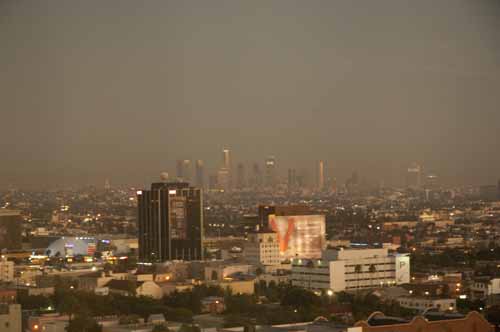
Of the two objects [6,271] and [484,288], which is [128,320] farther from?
[6,271]

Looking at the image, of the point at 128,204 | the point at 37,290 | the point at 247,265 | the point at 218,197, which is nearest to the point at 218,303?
the point at 37,290

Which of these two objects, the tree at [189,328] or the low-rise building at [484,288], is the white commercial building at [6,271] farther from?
the tree at [189,328]

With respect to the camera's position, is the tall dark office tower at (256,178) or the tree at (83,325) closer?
the tree at (83,325)

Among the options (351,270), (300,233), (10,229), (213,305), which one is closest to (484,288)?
(351,270)

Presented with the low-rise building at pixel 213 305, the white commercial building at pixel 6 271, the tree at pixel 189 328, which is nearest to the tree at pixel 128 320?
the tree at pixel 189 328

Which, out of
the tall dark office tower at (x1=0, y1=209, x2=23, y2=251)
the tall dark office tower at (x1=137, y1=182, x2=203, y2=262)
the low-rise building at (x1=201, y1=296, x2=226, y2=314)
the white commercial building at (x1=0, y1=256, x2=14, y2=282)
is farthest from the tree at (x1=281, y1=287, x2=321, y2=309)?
the tall dark office tower at (x1=0, y1=209, x2=23, y2=251)

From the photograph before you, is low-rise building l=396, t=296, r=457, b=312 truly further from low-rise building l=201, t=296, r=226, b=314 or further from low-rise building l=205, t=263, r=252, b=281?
low-rise building l=205, t=263, r=252, b=281

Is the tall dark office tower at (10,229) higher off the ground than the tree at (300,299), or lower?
higher
